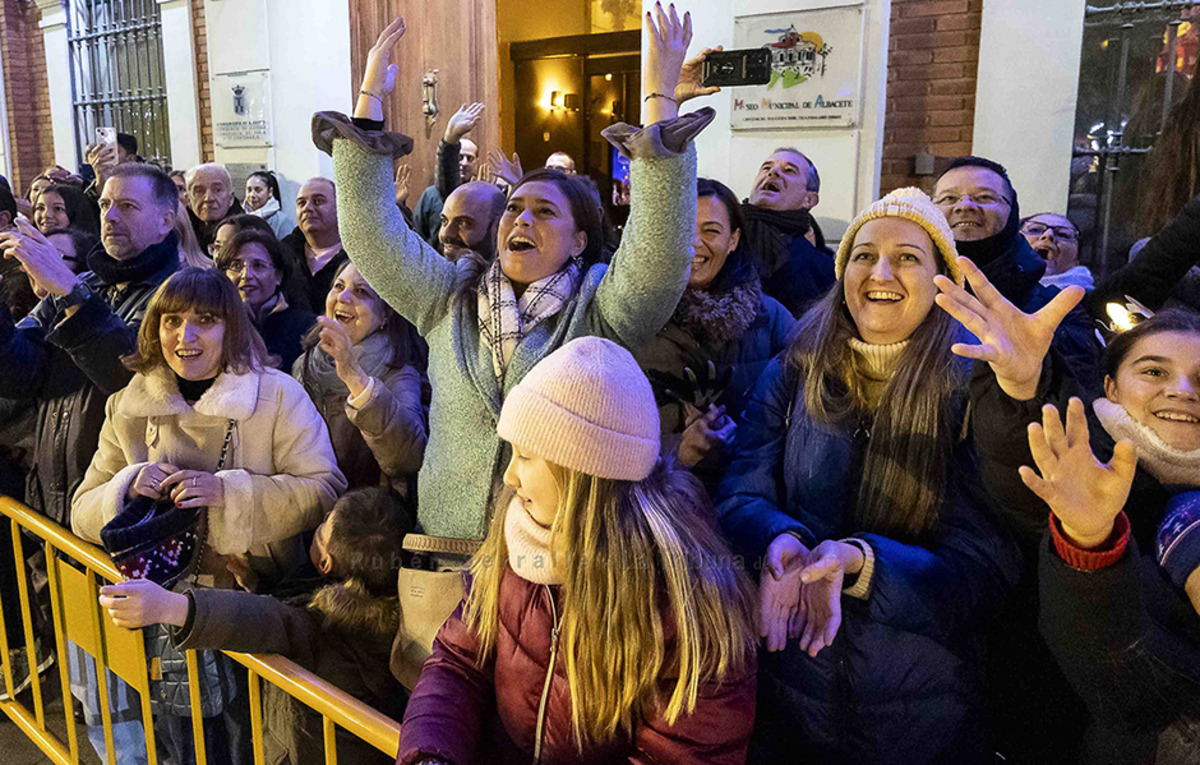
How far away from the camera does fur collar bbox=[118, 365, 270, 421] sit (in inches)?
89.6

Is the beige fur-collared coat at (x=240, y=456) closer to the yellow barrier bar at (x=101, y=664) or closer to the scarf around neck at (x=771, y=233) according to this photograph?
the yellow barrier bar at (x=101, y=664)

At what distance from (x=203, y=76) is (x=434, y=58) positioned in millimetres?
2870

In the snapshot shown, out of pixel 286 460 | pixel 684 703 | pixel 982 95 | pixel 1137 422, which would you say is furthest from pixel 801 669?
pixel 982 95

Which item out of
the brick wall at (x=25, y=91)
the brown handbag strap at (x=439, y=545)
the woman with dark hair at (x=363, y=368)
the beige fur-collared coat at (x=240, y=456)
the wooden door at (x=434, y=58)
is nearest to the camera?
the brown handbag strap at (x=439, y=545)

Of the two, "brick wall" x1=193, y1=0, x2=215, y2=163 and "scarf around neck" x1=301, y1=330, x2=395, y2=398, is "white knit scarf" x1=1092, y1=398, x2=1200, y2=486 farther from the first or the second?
"brick wall" x1=193, y1=0, x2=215, y2=163

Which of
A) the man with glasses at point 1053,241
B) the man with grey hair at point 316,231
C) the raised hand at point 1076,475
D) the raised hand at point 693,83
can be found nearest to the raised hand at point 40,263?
the man with grey hair at point 316,231

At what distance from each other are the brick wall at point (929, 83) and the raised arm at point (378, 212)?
3.75m

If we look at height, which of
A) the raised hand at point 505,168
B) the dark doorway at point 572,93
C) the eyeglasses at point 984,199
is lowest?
the eyeglasses at point 984,199

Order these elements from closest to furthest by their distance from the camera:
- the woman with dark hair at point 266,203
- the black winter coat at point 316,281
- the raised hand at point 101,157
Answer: the black winter coat at point 316,281
the raised hand at point 101,157
the woman with dark hair at point 266,203

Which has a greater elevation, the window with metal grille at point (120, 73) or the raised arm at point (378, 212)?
the window with metal grille at point (120, 73)

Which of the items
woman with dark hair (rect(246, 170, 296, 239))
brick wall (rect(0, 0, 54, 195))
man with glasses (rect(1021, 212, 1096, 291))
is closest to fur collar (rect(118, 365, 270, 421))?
man with glasses (rect(1021, 212, 1096, 291))

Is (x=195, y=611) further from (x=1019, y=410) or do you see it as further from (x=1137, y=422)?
(x=1137, y=422)

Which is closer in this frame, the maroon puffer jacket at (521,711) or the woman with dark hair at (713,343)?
the maroon puffer jacket at (521,711)

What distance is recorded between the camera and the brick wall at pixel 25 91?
36.6 feet
